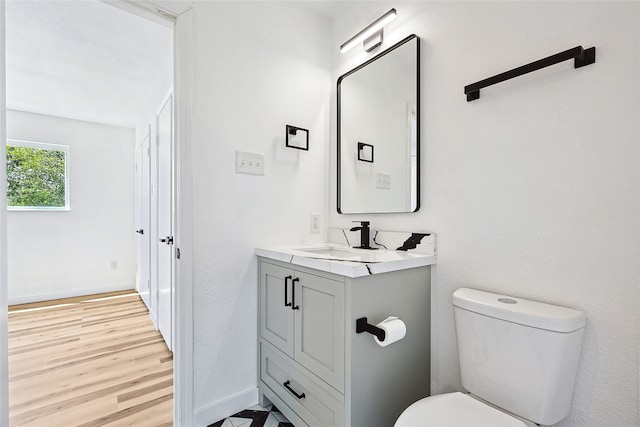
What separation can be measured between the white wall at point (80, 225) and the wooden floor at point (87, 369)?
1.50 ft

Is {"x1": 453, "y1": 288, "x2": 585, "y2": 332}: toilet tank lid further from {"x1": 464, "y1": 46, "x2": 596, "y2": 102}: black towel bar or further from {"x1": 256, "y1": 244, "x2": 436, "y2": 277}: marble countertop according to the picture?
{"x1": 464, "y1": 46, "x2": 596, "y2": 102}: black towel bar

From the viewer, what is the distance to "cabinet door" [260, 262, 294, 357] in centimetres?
142

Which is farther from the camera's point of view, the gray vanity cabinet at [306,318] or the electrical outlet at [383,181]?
the electrical outlet at [383,181]

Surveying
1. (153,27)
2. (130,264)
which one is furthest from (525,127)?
(130,264)

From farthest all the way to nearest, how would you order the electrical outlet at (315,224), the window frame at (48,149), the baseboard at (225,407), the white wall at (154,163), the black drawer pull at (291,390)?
the window frame at (48,149)
the white wall at (154,163)
the electrical outlet at (315,224)
the baseboard at (225,407)
the black drawer pull at (291,390)

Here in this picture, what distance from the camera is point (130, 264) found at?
13.6 ft

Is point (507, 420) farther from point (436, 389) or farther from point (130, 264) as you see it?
point (130, 264)

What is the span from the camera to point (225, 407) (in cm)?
155

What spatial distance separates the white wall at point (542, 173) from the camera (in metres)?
0.92

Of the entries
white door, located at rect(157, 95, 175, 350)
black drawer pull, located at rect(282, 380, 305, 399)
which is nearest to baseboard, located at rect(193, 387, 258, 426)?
black drawer pull, located at rect(282, 380, 305, 399)

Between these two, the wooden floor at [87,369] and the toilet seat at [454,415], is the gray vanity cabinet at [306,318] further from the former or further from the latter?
the wooden floor at [87,369]

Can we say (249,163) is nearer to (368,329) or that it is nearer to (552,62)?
(368,329)

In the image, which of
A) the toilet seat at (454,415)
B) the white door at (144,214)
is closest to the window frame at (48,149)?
the white door at (144,214)

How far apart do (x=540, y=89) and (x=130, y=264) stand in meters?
4.68
